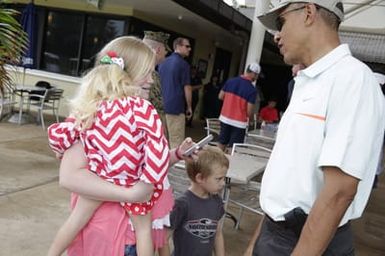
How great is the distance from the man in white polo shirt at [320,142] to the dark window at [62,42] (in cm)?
935

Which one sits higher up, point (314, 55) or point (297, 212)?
point (314, 55)

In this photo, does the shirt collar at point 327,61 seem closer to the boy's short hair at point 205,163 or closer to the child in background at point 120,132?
the child in background at point 120,132

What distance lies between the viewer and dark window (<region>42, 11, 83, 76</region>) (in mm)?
10141

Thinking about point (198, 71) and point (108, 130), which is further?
point (198, 71)

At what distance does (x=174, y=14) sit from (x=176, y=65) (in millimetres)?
4824

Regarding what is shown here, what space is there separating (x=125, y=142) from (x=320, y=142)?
2.25 feet

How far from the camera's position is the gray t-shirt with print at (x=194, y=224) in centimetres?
230

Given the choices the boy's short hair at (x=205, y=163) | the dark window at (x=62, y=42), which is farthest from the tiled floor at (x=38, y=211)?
the dark window at (x=62, y=42)

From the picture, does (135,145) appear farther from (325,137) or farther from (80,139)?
(325,137)

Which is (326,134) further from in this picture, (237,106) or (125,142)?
(237,106)

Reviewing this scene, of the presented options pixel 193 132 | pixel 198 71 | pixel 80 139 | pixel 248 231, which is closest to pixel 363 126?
pixel 80 139

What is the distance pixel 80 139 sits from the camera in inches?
64.3

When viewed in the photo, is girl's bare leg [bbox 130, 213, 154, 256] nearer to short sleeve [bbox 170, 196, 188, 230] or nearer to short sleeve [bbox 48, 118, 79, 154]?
short sleeve [bbox 48, 118, 79, 154]

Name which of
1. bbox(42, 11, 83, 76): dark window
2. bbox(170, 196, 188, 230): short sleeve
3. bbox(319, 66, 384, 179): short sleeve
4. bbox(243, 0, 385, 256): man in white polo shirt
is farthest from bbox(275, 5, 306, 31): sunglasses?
bbox(42, 11, 83, 76): dark window
